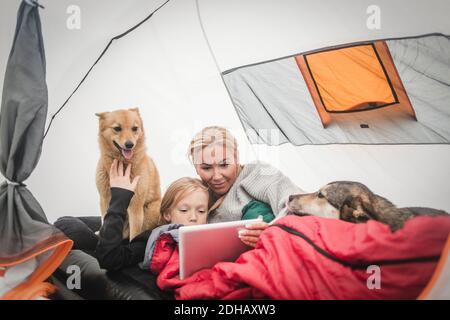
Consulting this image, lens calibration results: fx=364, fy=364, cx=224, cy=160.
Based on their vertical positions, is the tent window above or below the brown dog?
above

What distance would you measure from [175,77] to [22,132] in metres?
0.68

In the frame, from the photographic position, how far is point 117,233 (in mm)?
1528

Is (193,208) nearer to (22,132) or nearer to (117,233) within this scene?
(117,233)

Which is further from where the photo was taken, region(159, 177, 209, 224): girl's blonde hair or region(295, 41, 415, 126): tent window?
region(159, 177, 209, 224): girl's blonde hair

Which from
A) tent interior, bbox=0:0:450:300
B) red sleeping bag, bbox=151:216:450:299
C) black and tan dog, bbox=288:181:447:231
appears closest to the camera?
red sleeping bag, bbox=151:216:450:299

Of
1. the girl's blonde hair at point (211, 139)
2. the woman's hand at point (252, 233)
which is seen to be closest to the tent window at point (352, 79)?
the girl's blonde hair at point (211, 139)

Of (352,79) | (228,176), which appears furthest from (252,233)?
(352,79)

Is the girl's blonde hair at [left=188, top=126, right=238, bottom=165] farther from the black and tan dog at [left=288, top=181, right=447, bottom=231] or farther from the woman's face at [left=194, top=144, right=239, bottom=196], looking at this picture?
the black and tan dog at [left=288, top=181, right=447, bottom=231]

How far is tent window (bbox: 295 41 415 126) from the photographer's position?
4.42ft

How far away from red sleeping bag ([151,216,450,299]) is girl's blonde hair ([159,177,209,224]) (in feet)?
1.25

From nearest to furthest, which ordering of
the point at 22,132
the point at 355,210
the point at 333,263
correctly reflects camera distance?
the point at 333,263
the point at 355,210
the point at 22,132

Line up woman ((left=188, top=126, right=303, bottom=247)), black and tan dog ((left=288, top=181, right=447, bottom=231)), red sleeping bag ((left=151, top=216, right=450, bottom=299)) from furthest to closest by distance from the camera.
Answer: woman ((left=188, top=126, right=303, bottom=247))
black and tan dog ((left=288, top=181, right=447, bottom=231))
red sleeping bag ((left=151, top=216, right=450, bottom=299))

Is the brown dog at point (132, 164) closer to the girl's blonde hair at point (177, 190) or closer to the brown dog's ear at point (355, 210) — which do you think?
the girl's blonde hair at point (177, 190)

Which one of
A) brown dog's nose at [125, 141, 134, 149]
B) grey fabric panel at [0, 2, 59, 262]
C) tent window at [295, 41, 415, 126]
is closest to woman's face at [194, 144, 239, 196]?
brown dog's nose at [125, 141, 134, 149]
